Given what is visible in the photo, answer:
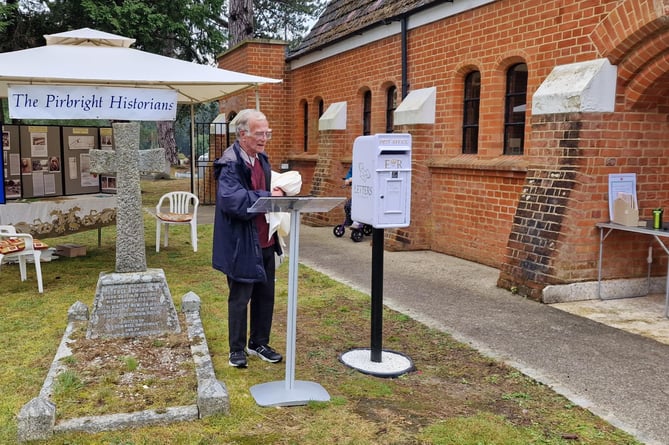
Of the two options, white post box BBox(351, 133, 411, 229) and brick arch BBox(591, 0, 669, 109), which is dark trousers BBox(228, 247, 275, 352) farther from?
brick arch BBox(591, 0, 669, 109)

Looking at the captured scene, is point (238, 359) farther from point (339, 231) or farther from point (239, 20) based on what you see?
point (239, 20)

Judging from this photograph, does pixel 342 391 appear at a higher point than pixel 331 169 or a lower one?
lower

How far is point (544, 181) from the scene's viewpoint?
7.17 m

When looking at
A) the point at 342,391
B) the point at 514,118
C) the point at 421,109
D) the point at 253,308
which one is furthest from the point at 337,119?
the point at 342,391

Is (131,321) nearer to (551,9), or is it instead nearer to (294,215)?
(294,215)

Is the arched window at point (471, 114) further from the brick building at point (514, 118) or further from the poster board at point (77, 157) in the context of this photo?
the poster board at point (77, 157)

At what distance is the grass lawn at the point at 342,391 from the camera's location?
375 cm

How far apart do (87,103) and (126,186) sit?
1.53 m

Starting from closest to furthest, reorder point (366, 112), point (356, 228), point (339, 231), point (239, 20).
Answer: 1. point (356, 228)
2. point (339, 231)
3. point (366, 112)
4. point (239, 20)

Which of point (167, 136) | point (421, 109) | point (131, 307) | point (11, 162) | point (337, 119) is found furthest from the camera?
point (167, 136)

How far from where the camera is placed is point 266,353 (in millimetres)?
5008

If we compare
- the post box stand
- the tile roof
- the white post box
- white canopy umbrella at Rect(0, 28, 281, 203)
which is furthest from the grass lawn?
the tile roof

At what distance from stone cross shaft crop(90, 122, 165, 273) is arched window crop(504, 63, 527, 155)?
5.37 metres

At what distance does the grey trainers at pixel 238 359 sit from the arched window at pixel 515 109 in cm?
548
